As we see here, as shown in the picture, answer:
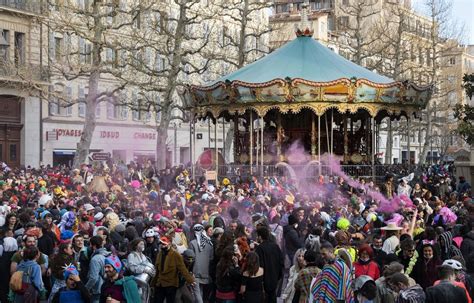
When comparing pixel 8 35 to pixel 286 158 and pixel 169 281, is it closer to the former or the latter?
pixel 286 158

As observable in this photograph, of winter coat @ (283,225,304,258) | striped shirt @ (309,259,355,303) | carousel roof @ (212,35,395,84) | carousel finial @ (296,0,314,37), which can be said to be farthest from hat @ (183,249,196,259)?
carousel finial @ (296,0,314,37)

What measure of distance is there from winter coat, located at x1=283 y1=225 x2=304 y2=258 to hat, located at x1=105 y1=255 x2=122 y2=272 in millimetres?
3601

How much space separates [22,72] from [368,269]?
1111 inches

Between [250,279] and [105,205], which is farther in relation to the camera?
[105,205]

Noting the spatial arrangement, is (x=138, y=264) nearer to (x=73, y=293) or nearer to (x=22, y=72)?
(x=73, y=293)

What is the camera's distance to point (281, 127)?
32.2 meters

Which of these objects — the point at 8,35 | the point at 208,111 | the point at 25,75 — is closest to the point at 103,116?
the point at 8,35

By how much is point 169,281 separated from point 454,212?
6.91 m

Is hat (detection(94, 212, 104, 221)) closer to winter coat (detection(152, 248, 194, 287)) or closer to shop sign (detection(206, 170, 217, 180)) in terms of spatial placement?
winter coat (detection(152, 248, 194, 287))

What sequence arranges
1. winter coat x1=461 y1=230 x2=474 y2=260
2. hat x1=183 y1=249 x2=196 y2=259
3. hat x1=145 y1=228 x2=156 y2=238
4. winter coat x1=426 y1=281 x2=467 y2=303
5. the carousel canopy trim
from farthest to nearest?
1. the carousel canopy trim
2. hat x1=145 y1=228 x2=156 y2=238
3. hat x1=183 y1=249 x2=196 y2=259
4. winter coat x1=461 y1=230 x2=474 y2=260
5. winter coat x1=426 y1=281 x2=467 y2=303

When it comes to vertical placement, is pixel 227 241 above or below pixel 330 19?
below

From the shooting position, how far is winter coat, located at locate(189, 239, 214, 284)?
12086 mm

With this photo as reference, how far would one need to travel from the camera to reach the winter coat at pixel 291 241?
13.0 m

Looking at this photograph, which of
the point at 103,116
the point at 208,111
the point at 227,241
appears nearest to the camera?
the point at 227,241
